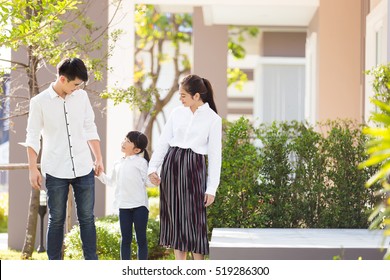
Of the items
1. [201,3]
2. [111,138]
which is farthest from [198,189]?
[201,3]

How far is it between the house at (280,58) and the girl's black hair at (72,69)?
7.17ft

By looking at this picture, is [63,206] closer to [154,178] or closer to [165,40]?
[154,178]

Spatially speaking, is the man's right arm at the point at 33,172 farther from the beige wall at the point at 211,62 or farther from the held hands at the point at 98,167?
the beige wall at the point at 211,62

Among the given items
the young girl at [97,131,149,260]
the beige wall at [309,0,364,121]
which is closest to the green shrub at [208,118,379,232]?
the young girl at [97,131,149,260]

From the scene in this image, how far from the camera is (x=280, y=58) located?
17.4 meters

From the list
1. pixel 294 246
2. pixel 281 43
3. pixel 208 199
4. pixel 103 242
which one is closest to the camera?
pixel 294 246

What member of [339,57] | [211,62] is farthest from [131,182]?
[211,62]

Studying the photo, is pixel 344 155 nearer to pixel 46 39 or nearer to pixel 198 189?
pixel 198 189

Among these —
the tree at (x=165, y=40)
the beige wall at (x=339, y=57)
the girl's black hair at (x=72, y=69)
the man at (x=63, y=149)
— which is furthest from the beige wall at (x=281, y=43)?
the girl's black hair at (x=72, y=69)

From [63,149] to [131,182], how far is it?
0.83m

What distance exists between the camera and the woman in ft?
20.5

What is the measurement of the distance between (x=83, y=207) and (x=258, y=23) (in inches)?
367

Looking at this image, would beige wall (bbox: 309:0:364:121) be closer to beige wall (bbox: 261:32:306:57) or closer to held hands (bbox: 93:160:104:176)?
beige wall (bbox: 261:32:306:57)

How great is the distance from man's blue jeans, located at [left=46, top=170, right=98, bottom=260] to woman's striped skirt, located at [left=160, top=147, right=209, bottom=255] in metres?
0.55
